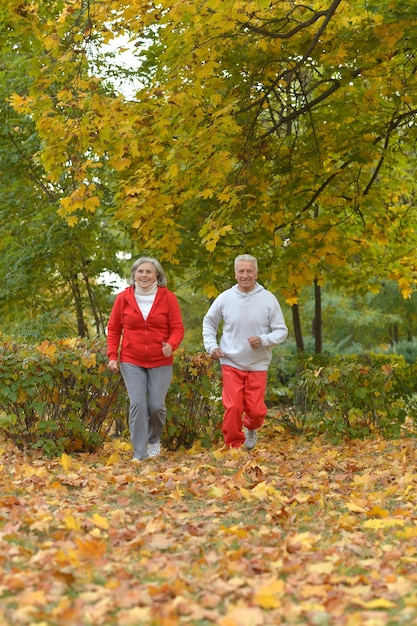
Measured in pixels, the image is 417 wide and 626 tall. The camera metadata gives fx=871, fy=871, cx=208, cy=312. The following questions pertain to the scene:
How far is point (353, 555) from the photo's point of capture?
443cm

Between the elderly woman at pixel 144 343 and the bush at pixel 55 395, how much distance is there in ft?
1.87

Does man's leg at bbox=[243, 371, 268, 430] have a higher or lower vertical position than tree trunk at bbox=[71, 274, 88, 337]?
lower

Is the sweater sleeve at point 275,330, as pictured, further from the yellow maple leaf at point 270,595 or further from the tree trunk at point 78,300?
the tree trunk at point 78,300

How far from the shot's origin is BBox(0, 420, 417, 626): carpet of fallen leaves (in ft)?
11.4

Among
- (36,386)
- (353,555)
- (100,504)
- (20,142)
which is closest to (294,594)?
(353,555)

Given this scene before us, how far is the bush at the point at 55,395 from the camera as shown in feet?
26.2

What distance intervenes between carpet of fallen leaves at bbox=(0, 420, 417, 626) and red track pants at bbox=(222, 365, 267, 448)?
49 cm

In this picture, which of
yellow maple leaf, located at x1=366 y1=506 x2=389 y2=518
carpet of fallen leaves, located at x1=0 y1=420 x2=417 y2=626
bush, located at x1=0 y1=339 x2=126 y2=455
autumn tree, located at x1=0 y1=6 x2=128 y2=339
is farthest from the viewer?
autumn tree, located at x1=0 y1=6 x2=128 y2=339

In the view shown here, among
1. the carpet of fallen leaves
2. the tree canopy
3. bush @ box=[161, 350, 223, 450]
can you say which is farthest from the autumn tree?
→ the carpet of fallen leaves

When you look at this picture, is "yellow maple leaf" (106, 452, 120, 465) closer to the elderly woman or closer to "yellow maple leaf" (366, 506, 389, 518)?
the elderly woman

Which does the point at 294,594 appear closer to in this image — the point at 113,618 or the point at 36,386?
the point at 113,618

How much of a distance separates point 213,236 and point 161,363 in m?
1.38

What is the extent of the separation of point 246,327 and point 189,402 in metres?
1.30

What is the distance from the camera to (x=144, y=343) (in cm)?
775
